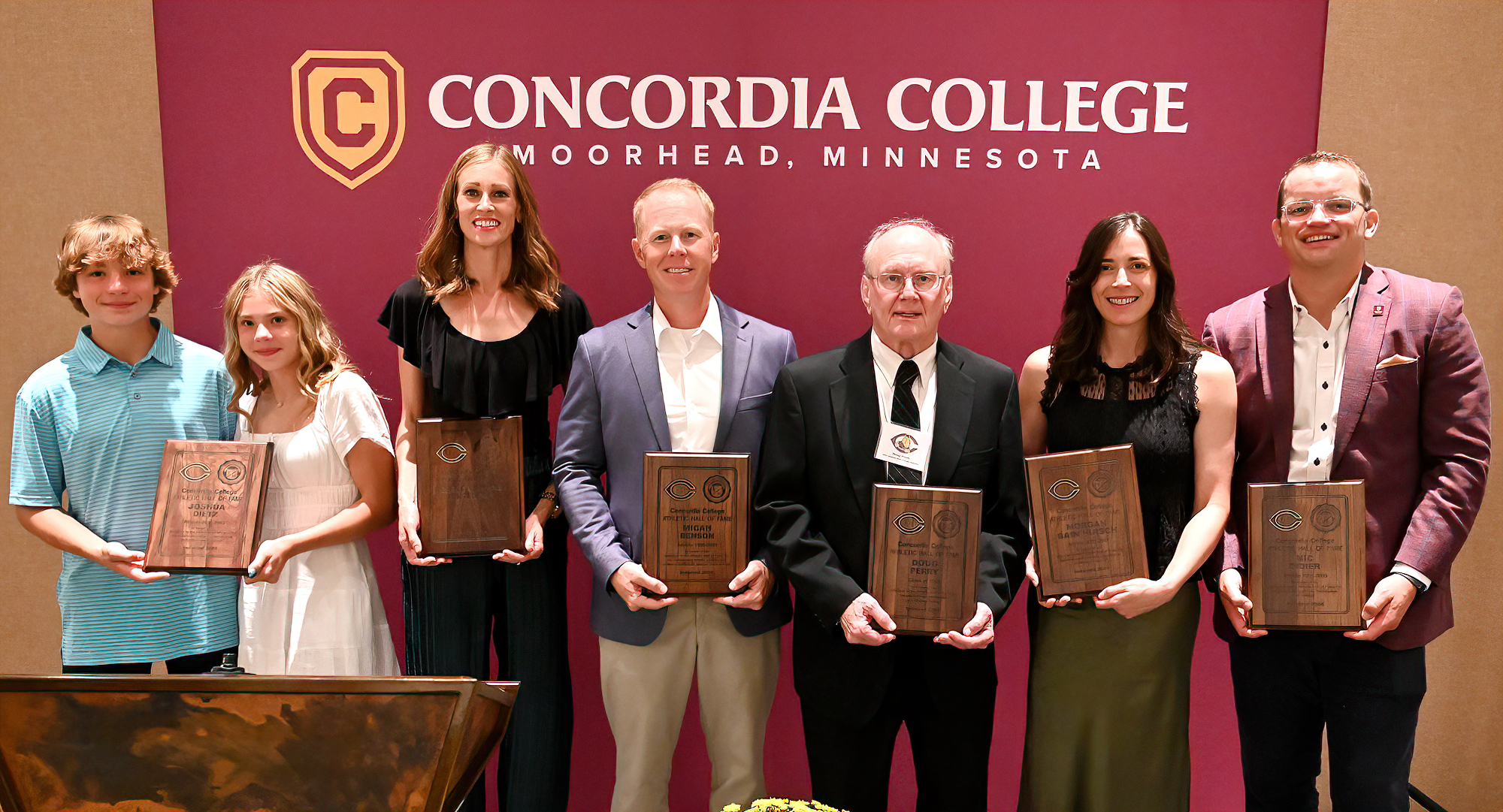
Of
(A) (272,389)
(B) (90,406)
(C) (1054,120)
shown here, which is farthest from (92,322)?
(C) (1054,120)

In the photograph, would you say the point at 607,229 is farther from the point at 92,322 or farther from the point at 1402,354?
the point at 1402,354

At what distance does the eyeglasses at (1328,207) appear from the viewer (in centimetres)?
264

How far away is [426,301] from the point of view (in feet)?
9.69

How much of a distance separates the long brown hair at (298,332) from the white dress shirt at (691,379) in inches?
38.0

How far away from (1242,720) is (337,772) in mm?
2384

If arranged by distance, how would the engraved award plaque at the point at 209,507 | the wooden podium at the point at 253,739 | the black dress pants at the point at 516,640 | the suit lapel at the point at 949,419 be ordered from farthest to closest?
the black dress pants at the point at 516,640 → the engraved award plaque at the point at 209,507 → the suit lapel at the point at 949,419 → the wooden podium at the point at 253,739

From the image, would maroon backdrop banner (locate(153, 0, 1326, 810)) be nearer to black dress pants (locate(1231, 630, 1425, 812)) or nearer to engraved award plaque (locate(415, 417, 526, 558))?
engraved award plaque (locate(415, 417, 526, 558))

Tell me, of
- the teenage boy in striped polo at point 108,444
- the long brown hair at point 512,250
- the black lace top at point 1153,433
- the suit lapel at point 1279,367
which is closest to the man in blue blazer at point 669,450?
the long brown hair at point 512,250

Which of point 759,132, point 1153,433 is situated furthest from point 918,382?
point 759,132

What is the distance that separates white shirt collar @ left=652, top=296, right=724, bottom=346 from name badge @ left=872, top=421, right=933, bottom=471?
1.88 feet

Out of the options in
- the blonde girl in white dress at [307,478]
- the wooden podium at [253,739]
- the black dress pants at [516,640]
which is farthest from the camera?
the black dress pants at [516,640]

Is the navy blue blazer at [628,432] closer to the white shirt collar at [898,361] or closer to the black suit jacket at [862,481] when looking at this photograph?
the black suit jacket at [862,481]

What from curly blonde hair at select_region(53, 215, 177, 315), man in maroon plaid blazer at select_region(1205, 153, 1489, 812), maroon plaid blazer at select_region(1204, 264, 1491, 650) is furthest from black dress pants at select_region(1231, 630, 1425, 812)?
curly blonde hair at select_region(53, 215, 177, 315)

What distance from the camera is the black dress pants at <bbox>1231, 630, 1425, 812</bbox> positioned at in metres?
2.67
